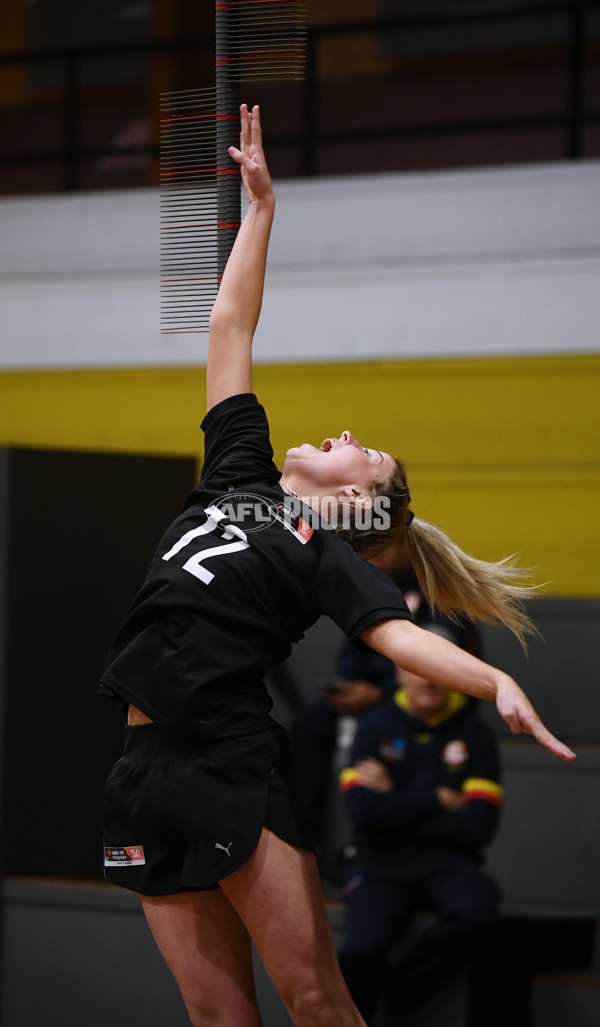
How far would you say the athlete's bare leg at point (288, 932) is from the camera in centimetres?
170

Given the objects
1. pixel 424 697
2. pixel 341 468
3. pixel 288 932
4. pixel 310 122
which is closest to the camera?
pixel 288 932

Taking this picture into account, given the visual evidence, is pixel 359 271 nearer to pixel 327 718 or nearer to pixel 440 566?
pixel 327 718

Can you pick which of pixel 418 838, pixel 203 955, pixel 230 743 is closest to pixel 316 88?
pixel 418 838

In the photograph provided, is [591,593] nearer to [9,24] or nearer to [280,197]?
[280,197]

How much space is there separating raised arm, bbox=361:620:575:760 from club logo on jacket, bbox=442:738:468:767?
1362 mm

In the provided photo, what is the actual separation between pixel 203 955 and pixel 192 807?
0.26 meters

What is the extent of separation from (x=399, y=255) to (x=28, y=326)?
59.8 inches

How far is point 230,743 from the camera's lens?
1.74m

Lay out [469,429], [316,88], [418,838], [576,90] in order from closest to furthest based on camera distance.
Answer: [418,838]
[469,429]
[576,90]
[316,88]

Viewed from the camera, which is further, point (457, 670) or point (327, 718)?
point (327, 718)

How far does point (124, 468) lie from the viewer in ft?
10.9

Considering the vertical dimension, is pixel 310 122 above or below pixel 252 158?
above

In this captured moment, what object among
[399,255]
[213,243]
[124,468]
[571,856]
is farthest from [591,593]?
[213,243]

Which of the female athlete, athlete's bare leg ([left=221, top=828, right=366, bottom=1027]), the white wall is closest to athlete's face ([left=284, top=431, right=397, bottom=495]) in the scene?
the female athlete
